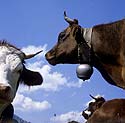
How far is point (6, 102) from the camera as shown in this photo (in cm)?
759

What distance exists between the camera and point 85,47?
1141cm

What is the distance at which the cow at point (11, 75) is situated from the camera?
24.5 feet

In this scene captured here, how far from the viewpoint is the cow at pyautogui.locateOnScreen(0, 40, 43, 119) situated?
7465mm

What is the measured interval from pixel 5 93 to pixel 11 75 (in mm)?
832

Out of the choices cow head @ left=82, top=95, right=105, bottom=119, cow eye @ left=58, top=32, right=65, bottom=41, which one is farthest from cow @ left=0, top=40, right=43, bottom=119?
cow head @ left=82, top=95, right=105, bottom=119

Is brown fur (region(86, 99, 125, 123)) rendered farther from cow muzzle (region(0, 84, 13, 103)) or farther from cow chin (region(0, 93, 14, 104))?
cow muzzle (region(0, 84, 13, 103))

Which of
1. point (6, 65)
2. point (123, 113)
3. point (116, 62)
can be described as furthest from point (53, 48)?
point (6, 65)

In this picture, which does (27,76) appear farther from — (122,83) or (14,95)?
(122,83)

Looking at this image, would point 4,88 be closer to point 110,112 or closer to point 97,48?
point 110,112

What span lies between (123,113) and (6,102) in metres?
3.86

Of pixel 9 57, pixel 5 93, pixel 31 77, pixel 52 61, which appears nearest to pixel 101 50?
pixel 52 61

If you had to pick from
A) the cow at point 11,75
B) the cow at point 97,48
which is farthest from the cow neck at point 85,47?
the cow at point 11,75

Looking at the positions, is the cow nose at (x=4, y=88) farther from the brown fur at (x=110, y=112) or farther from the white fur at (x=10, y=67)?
the brown fur at (x=110, y=112)

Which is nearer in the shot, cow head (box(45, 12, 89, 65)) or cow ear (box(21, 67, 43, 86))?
cow ear (box(21, 67, 43, 86))
